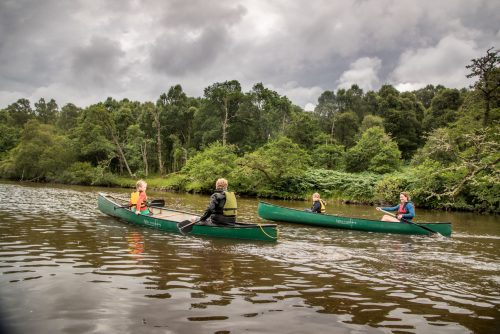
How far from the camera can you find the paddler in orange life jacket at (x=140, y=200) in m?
12.4

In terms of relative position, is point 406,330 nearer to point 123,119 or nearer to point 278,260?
point 278,260

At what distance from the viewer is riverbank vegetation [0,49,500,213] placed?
29328mm

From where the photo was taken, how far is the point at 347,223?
14.2m

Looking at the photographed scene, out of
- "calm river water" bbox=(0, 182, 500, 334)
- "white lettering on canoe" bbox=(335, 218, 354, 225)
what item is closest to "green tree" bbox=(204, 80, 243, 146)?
"white lettering on canoe" bbox=(335, 218, 354, 225)

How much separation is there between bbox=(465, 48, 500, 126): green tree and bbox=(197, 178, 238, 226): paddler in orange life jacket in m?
24.1

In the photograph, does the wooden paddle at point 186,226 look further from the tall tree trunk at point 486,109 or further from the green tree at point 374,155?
the green tree at point 374,155

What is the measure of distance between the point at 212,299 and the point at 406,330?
2632 mm

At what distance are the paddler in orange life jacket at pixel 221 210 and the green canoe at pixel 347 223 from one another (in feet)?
15.8

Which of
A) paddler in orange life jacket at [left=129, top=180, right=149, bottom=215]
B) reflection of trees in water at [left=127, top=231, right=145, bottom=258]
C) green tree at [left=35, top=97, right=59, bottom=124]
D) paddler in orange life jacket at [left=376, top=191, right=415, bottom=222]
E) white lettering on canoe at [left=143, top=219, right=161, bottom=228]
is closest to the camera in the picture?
reflection of trees in water at [left=127, top=231, right=145, bottom=258]

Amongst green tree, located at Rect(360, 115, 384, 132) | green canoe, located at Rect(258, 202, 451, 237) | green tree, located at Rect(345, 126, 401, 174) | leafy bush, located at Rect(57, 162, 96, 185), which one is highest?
green tree, located at Rect(360, 115, 384, 132)

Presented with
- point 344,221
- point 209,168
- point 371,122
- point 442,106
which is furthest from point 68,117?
point 344,221

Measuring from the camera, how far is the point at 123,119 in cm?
5547

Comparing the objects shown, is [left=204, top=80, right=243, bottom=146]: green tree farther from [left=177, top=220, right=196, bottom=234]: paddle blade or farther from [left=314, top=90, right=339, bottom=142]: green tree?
[left=177, top=220, right=196, bottom=234]: paddle blade

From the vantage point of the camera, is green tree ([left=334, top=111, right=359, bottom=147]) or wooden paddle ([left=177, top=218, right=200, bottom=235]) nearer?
wooden paddle ([left=177, top=218, right=200, bottom=235])
